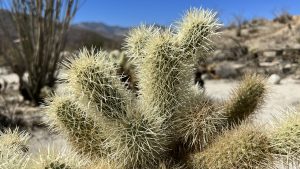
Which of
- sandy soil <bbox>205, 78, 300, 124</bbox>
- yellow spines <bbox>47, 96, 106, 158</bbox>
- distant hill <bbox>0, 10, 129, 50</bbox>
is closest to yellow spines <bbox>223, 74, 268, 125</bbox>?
yellow spines <bbox>47, 96, 106, 158</bbox>

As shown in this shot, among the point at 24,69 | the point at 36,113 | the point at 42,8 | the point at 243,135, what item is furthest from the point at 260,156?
the point at 24,69

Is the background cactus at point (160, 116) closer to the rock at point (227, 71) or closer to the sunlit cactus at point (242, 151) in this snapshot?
the sunlit cactus at point (242, 151)

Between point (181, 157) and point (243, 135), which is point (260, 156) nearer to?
point (243, 135)

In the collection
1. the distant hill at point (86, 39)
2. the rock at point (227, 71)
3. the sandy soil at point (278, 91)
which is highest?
the distant hill at point (86, 39)

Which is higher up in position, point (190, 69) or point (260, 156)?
point (190, 69)

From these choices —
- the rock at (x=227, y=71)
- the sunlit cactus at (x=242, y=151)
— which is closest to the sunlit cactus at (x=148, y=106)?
the sunlit cactus at (x=242, y=151)

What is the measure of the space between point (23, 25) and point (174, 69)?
5105mm

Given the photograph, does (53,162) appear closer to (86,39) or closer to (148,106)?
(148,106)

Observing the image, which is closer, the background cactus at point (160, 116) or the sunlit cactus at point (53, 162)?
the sunlit cactus at point (53, 162)

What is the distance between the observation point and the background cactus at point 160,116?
1787 mm

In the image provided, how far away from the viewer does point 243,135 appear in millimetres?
1763

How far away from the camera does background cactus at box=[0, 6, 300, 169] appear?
1.79 meters

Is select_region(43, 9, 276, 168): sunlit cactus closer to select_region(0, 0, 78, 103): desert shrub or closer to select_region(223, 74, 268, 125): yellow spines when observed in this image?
select_region(223, 74, 268, 125): yellow spines

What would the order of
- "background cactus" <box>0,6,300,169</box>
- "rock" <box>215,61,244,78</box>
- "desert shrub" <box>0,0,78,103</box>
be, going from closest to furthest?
"background cactus" <box>0,6,300,169</box>
"desert shrub" <box>0,0,78,103</box>
"rock" <box>215,61,244,78</box>
